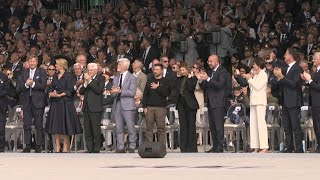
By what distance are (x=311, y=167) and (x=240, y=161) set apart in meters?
2.47

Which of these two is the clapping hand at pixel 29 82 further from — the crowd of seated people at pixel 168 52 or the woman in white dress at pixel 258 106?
the woman in white dress at pixel 258 106

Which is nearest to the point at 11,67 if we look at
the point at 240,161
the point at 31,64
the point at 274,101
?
the point at 31,64

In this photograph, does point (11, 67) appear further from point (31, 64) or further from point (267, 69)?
point (267, 69)

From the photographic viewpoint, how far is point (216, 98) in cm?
2864

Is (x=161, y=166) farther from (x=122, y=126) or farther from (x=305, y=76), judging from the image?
(x=122, y=126)

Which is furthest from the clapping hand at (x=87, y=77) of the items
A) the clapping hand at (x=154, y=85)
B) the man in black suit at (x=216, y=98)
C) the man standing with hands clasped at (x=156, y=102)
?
the man in black suit at (x=216, y=98)

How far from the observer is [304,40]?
1266 inches

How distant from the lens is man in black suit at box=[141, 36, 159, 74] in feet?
112

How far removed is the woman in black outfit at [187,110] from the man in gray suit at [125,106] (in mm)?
1154

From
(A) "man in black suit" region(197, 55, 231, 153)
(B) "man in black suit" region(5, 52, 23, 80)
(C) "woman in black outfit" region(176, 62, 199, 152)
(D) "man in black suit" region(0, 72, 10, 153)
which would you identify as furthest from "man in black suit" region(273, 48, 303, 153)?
(B) "man in black suit" region(5, 52, 23, 80)

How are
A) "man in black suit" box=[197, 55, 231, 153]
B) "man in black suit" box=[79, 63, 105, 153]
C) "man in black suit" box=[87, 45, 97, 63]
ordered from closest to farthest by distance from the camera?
"man in black suit" box=[197, 55, 231, 153] < "man in black suit" box=[79, 63, 105, 153] < "man in black suit" box=[87, 45, 97, 63]

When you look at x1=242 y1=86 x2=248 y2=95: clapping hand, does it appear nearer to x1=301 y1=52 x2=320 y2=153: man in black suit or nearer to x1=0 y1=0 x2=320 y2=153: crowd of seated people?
x1=0 y1=0 x2=320 y2=153: crowd of seated people

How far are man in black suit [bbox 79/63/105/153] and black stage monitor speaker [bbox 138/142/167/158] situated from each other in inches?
128

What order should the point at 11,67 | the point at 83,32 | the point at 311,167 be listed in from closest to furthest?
the point at 311,167, the point at 11,67, the point at 83,32
